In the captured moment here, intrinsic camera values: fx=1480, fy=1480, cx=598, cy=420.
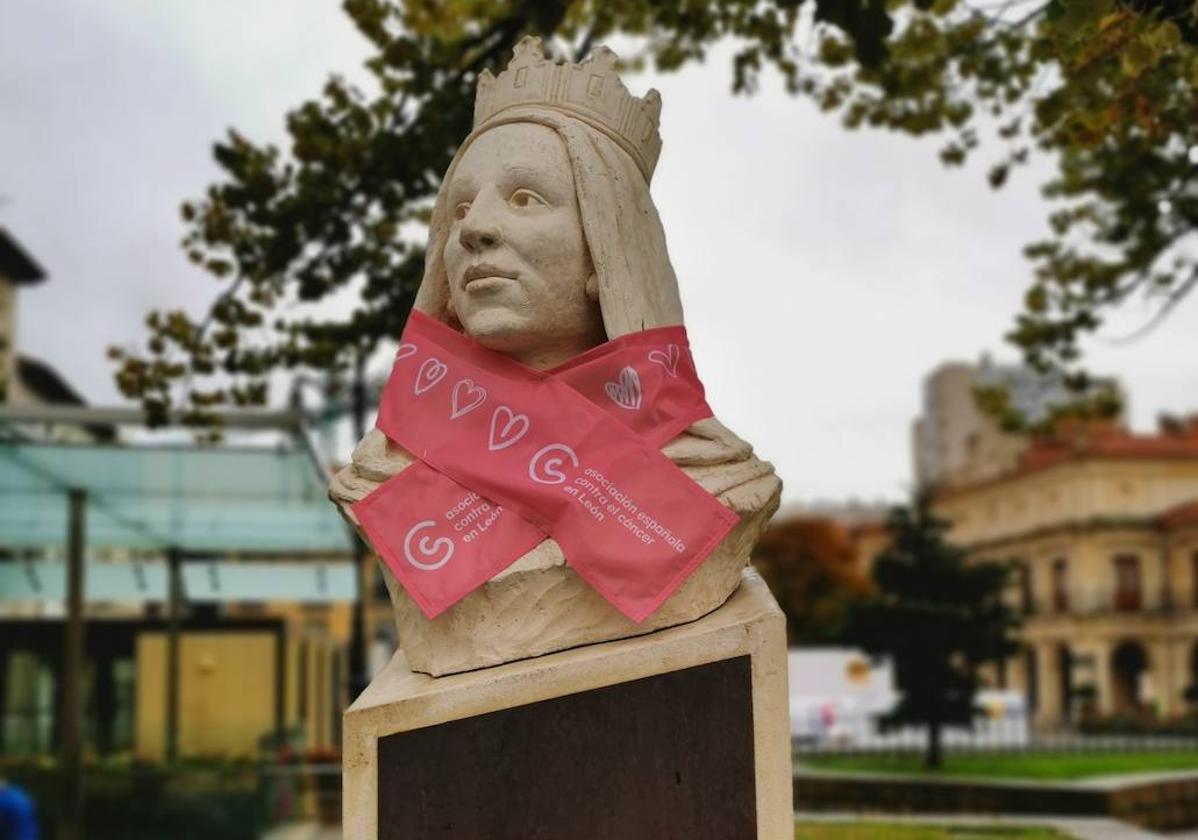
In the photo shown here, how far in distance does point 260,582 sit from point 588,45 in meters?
10.0

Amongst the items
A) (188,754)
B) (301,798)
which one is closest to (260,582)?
(188,754)

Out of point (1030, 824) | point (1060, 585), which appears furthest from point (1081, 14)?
point (1060, 585)

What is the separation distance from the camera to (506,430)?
3939 millimetres

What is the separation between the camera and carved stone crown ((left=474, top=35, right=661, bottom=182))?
412cm

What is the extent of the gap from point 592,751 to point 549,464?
0.74 meters

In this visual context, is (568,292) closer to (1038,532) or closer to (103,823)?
(103,823)

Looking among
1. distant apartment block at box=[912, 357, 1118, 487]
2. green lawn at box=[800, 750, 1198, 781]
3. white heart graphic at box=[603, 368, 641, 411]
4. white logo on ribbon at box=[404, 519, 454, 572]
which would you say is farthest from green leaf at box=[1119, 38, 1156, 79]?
distant apartment block at box=[912, 357, 1118, 487]

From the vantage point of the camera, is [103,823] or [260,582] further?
[260,582]

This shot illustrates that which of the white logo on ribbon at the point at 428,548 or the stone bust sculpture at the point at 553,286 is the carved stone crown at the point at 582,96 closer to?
the stone bust sculpture at the point at 553,286

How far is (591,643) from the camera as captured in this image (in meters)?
3.76

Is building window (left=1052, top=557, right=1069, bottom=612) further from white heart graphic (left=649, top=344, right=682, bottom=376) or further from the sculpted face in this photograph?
the sculpted face

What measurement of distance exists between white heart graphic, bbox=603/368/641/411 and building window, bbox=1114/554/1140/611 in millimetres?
51500

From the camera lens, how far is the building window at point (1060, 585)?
53.1 meters

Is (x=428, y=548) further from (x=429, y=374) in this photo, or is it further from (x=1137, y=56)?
(x=1137, y=56)
